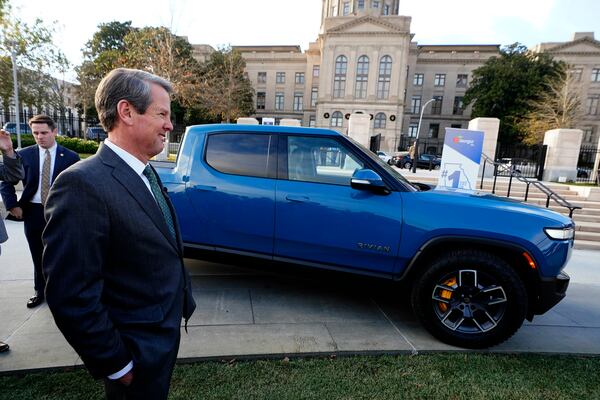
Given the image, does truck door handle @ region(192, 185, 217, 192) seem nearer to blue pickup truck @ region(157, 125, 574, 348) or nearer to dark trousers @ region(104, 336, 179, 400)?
blue pickup truck @ region(157, 125, 574, 348)

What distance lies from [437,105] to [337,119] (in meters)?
20.2

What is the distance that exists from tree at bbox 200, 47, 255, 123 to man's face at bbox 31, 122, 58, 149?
25897mm

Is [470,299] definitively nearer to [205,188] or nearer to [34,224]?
[205,188]

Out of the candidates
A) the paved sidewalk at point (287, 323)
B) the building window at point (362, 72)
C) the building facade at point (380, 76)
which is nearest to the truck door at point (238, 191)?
the paved sidewalk at point (287, 323)

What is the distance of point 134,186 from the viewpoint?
1262mm

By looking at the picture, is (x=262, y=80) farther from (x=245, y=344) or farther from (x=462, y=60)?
(x=245, y=344)

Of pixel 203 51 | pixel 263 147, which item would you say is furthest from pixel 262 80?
pixel 263 147

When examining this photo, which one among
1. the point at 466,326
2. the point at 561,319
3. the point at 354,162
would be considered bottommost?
the point at 561,319

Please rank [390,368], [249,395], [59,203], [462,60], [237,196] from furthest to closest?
[462,60]
[237,196]
[390,368]
[249,395]
[59,203]

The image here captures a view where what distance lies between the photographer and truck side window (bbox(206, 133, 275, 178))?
3527 mm

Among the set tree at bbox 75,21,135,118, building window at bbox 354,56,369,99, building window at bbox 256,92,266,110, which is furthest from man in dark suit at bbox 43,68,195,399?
building window at bbox 256,92,266,110

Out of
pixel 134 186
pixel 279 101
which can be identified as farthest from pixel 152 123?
pixel 279 101

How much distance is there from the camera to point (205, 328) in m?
3.16

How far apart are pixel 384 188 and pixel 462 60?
219ft
